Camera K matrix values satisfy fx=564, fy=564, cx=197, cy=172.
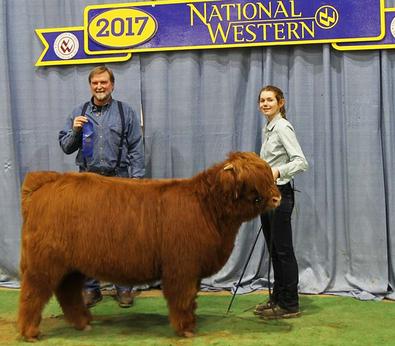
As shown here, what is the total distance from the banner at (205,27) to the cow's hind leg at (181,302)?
2.17 metres

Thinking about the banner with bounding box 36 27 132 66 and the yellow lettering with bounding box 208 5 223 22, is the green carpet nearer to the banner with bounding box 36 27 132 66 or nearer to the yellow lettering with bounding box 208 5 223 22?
the banner with bounding box 36 27 132 66

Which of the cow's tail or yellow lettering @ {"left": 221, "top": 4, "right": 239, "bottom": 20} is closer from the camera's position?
the cow's tail

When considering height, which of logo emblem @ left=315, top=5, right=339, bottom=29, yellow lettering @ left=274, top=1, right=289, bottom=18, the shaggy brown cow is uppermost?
yellow lettering @ left=274, top=1, right=289, bottom=18

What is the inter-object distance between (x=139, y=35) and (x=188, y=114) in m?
0.79

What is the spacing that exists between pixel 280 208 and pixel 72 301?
1.52m

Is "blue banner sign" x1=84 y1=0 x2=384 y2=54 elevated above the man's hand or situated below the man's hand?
above

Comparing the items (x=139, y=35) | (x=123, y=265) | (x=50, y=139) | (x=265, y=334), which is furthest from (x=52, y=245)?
(x=139, y=35)

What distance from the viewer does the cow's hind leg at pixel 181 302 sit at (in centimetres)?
335

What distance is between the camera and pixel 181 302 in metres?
3.37

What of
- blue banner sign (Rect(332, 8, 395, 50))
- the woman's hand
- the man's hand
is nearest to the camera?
Result: the woman's hand

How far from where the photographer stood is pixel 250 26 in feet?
15.1

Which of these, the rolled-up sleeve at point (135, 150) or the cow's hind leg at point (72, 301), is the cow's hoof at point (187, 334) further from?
the rolled-up sleeve at point (135, 150)

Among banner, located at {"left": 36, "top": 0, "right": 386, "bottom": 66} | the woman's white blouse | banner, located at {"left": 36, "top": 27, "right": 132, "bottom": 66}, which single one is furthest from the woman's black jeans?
banner, located at {"left": 36, "top": 27, "right": 132, "bottom": 66}

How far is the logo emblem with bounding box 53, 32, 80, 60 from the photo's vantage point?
490cm
